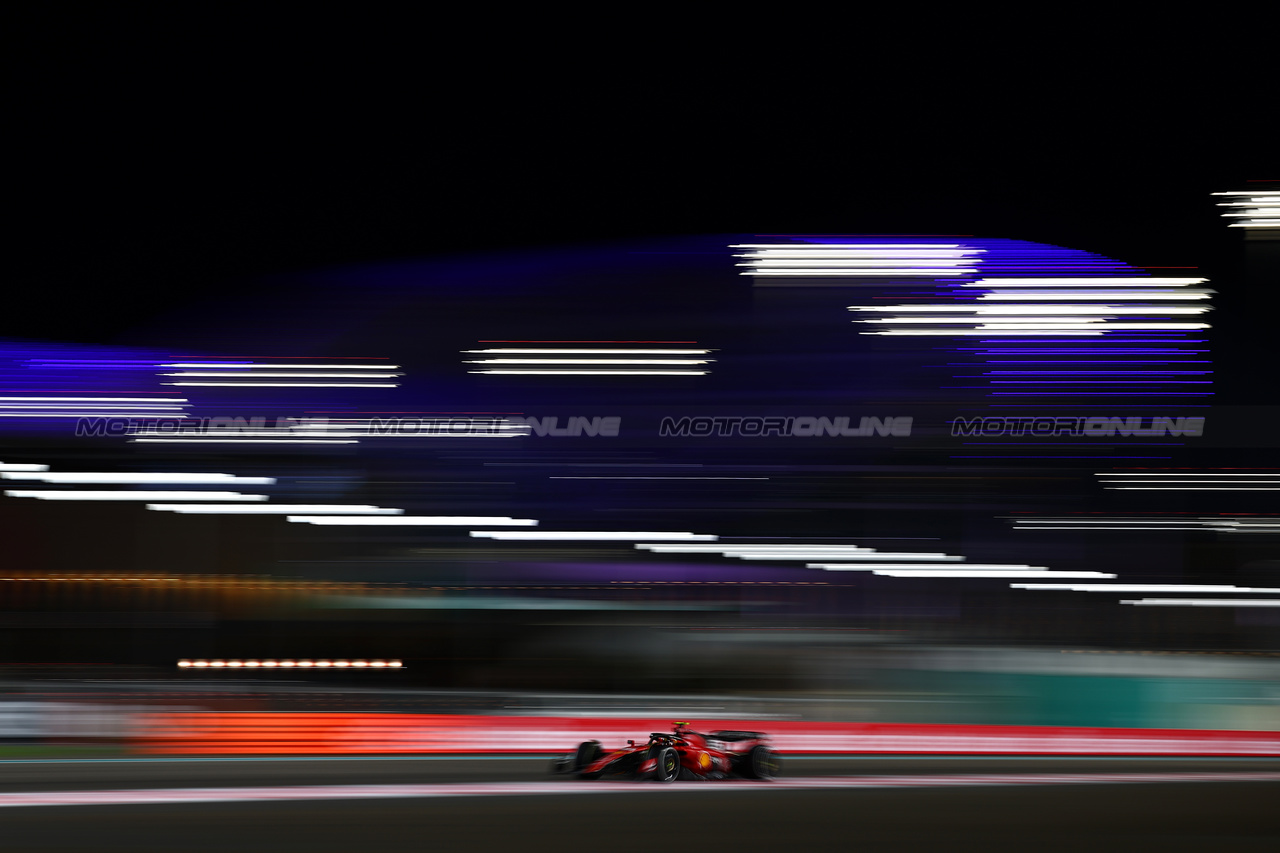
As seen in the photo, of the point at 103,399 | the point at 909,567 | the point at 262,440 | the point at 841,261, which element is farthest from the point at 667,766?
the point at 841,261

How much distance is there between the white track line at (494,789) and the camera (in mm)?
7266

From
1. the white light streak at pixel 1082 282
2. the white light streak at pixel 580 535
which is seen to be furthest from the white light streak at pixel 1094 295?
the white light streak at pixel 580 535

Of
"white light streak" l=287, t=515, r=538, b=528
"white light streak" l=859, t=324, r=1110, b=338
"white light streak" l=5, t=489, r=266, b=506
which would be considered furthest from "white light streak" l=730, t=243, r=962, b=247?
"white light streak" l=5, t=489, r=266, b=506

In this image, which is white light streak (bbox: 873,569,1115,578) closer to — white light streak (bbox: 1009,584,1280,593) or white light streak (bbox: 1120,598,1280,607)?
white light streak (bbox: 1009,584,1280,593)

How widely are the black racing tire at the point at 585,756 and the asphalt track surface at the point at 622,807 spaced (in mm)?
134

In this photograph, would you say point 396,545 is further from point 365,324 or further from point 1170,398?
point 1170,398

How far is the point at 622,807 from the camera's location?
23.0ft

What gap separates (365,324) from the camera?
42.4 ft

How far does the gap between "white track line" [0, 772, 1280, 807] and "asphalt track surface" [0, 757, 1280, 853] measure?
19 millimetres

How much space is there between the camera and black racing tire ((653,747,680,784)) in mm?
7871

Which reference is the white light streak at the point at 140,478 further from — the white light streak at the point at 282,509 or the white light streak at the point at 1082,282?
the white light streak at the point at 1082,282

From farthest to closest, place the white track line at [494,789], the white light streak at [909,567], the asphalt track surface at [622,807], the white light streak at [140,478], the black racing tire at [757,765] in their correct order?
the white light streak at [909,567]
the white light streak at [140,478]
the black racing tire at [757,765]
the white track line at [494,789]
the asphalt track surface at [622,807]

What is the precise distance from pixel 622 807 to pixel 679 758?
101cm

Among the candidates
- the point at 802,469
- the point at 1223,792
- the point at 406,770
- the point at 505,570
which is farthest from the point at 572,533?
the point at 1223,792
